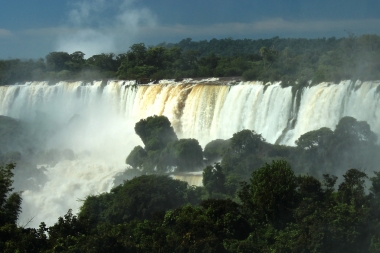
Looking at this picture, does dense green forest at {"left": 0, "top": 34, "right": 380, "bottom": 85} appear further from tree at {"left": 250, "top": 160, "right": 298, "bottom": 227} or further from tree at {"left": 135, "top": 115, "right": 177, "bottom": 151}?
tree at {"left": 250, "top": 160, "right": 298, "bottom": 227}

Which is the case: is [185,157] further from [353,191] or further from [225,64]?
[225,64]

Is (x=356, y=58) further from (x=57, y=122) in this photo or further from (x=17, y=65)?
(x=17, y=65)

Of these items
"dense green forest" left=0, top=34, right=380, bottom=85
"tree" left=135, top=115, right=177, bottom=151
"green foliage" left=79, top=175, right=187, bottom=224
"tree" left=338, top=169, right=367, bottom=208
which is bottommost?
"green foliage" left=79, top=175, right=187, bottom=224

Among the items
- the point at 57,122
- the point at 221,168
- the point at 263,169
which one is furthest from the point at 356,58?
the point at 57,122

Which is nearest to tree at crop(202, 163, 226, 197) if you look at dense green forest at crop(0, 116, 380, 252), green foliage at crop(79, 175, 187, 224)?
dense green forest at crop(0, 116, 380, 252)

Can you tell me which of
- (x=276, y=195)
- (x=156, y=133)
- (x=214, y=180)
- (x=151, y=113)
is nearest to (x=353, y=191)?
(x=276, y=195)

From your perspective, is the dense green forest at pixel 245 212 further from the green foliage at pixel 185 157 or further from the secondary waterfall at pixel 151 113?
the green foliage at pixel 185 157
